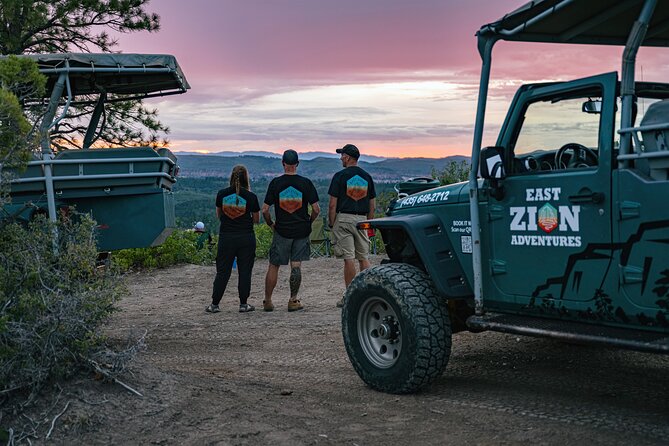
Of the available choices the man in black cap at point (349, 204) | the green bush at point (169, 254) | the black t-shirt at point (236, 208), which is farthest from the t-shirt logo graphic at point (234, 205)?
the green bush at point (169, 254)

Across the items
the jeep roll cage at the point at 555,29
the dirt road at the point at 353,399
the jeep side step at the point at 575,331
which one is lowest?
the dirt road at the point at 353,399

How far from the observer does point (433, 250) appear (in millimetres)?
6223

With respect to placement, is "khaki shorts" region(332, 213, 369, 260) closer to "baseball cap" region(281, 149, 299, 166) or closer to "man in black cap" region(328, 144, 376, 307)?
"man in black cap" region(328, 144, 376, 307)

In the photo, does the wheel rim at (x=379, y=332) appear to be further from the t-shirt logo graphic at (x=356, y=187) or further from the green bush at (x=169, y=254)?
the green bush at (x=169, y=254)

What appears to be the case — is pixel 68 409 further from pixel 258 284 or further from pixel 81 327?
pixel 258 284

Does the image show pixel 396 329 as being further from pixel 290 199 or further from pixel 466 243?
pixel 290 199

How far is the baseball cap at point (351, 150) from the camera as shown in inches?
398

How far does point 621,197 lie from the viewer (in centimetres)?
490

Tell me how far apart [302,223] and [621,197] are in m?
5.79

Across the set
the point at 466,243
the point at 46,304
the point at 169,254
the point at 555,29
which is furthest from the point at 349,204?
the point at 169,254

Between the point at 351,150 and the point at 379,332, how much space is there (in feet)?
13.6

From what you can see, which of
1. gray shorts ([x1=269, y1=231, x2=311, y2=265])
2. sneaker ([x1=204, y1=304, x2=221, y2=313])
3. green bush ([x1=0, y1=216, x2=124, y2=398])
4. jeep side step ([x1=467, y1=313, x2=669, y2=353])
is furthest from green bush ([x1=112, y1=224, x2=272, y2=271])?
jeep side step ([x1=467, y1=313, x2=669, y2=353])

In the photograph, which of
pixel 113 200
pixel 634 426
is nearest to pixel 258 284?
pixel 113 200

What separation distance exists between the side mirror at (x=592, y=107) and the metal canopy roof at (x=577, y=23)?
625 mm
